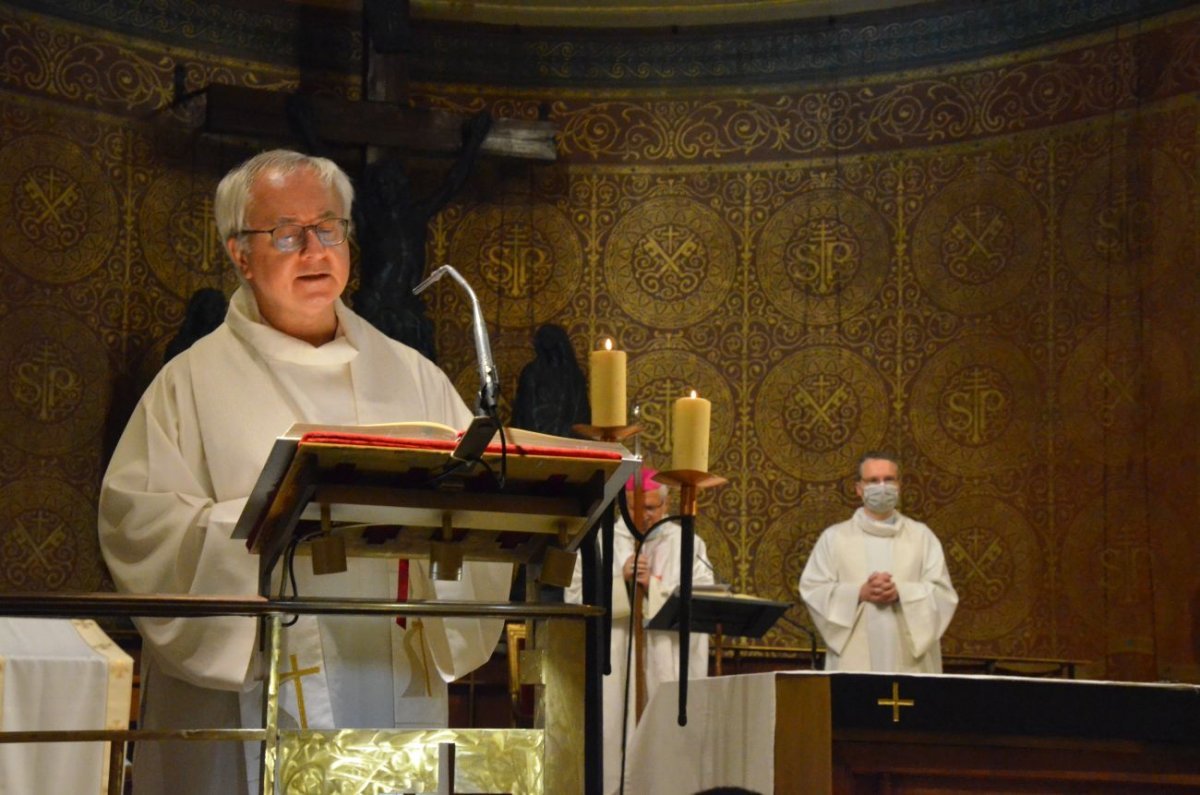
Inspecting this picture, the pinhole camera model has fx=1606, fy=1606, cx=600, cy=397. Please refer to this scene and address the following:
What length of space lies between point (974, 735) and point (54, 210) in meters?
6.24

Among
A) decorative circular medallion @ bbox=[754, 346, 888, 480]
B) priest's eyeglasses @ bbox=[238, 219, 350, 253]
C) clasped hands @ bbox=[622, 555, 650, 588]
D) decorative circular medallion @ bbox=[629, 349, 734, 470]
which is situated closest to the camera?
priest's eyeglasses @ bbox=[238, 219, 350, 253]

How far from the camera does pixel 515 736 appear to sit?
2535 mm

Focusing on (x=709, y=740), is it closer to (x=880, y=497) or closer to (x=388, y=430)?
(x=388, y=430)

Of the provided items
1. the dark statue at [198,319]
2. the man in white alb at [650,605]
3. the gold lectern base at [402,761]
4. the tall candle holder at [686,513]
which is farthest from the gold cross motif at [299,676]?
the dark statue at [198,319]

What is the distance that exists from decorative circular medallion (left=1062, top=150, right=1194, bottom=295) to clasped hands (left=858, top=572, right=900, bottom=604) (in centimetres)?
197

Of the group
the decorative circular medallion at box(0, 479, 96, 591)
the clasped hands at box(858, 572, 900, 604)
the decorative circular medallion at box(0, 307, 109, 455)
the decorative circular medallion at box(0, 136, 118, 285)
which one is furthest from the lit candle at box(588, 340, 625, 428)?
the decorative circular medallion at box(0, 136, 118, 285)

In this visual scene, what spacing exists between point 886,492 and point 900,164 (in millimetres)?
2041

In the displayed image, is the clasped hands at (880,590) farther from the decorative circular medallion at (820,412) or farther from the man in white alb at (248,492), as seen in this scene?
the man in white alb at (248,492)

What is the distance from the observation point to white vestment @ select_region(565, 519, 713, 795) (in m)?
8.35

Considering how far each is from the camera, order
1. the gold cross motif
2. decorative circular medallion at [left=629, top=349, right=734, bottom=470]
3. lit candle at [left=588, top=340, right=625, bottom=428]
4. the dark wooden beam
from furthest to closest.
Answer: decorative circular medallion at [left=629, top=349, right=734, bottom=470] < the dark wooden beam < lit candle at [left=588, top=340, right=625, bottom=428] < the gold cross motif

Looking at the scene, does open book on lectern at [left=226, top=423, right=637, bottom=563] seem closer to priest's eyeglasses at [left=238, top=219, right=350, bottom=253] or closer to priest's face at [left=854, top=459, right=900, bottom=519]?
priest's eyeglasses at [left=238, top=219, right=350, bottom=253]

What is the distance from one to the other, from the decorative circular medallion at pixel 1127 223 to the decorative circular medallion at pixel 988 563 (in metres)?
1.39

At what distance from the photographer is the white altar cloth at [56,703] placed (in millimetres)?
3518

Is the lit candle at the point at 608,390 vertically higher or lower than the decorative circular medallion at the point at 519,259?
lower
